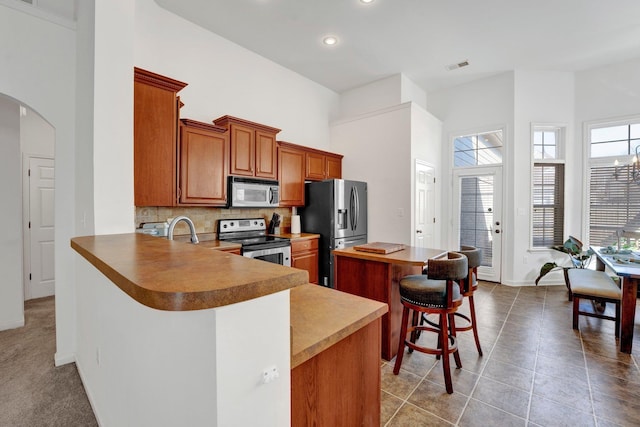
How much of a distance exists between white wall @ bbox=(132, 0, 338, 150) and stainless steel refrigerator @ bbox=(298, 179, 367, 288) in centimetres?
116

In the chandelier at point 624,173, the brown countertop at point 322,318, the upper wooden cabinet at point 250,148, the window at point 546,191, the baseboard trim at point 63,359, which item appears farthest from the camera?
the window at point 546,191

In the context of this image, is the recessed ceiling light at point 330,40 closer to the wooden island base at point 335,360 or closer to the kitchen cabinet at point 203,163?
the kitchen cabinet at point 203,163

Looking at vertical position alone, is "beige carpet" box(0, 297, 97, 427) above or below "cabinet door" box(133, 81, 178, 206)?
below

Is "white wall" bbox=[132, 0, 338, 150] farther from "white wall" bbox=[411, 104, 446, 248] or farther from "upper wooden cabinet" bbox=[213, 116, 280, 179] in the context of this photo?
"white wall" bbox=[411, 104, 446, 248]

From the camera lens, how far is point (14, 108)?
299 cm

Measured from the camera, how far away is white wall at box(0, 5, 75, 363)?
2068 mm

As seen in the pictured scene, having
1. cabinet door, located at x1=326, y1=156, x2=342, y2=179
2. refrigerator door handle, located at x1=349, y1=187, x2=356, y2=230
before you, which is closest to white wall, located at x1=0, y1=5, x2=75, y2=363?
refrigerator door handle, located at x1=349, y1=187, x2=356, y2=230

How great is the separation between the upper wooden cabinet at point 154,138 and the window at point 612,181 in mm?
6146

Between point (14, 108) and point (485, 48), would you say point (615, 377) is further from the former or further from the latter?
point (14, 108)

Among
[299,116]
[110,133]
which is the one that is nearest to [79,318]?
[110,133]

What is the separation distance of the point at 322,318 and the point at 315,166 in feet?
11.9

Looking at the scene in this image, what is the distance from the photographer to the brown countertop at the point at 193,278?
59 centimetres

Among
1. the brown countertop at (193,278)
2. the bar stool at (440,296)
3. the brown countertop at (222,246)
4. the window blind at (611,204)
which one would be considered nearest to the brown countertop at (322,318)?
the brown countertop at (193,278)

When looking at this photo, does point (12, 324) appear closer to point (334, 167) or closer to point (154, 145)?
point (154, 145)
